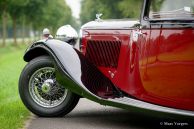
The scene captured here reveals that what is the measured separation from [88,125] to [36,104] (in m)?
0.99

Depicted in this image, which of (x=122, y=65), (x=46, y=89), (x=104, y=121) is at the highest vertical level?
(x=122, y=65)

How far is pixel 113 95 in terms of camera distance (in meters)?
7.03

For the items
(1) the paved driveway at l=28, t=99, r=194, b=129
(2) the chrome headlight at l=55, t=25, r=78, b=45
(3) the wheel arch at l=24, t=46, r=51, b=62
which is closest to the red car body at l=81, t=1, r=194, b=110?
(1) the paved driveway at l=28, t=99, r=194, b=129

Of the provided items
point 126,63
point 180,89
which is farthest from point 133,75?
point 180,89

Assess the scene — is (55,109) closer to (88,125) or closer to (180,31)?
(88,125)

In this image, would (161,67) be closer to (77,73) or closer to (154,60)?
(154,60)

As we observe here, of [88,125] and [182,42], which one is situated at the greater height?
[182,42]

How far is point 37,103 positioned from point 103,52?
1.23 metres

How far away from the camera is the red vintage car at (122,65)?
6168 mm

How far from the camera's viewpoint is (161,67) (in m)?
6.32

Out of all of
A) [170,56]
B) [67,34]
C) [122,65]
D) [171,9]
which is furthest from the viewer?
[67,34]

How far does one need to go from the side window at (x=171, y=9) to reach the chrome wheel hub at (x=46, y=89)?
5.80 feet

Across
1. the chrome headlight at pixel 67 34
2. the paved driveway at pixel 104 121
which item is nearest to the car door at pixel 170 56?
the paved driveway at pixel 104 121

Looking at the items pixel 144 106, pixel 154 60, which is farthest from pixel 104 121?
pixel 154 60
